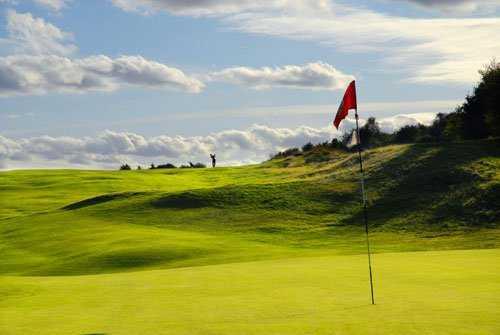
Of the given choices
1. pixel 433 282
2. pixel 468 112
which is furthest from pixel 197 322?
pixel 468 112

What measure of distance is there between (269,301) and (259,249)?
104 ft

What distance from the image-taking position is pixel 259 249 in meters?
55.0

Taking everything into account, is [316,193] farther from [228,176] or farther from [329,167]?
[228,176]

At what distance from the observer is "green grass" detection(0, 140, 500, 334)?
20547 millimetres

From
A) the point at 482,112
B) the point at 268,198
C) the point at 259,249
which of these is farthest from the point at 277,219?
the point at 482,112

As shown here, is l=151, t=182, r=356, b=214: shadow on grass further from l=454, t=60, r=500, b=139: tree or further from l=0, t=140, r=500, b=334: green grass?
l=454, t=60, r=500, b=139: tree

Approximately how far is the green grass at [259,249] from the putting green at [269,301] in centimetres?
7

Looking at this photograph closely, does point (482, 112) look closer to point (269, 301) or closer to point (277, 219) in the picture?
point (277, 219)

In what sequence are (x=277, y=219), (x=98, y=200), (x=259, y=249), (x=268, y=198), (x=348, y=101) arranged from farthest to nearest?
(x=98, y=200), (x=268, y=198), (x=277, y=219), (x=259, y=249), (x=348, y=101)

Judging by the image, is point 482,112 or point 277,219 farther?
point 482,112

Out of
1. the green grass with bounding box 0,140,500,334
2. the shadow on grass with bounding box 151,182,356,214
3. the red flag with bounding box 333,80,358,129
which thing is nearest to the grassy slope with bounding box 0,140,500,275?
the shadow on grass with bounding box 151,182,356,214

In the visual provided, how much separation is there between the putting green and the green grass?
7cm

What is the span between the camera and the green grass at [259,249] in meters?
20.5

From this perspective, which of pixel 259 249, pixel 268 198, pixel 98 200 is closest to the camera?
pixel 259 249
